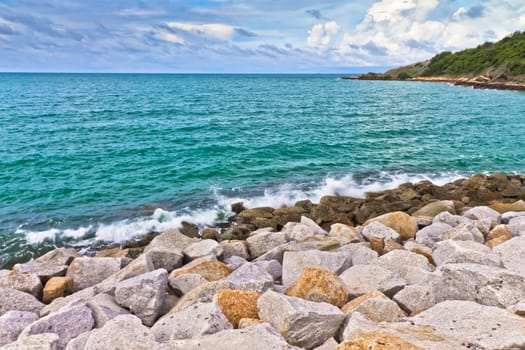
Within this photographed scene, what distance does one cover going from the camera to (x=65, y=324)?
5129 mm

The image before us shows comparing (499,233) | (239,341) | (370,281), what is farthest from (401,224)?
(239,341)

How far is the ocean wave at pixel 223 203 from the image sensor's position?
11.8 meters

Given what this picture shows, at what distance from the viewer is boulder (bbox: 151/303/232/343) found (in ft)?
14.5

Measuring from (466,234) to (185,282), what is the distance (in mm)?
6073

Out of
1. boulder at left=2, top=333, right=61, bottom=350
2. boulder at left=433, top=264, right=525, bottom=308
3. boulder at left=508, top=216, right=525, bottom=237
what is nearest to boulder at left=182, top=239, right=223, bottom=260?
boulder at left=2, top=333, right=61, bottom=350

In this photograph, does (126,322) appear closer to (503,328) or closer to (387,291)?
(387,291)

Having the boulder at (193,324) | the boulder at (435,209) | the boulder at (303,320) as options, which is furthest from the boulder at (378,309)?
the boulder at (435,209)

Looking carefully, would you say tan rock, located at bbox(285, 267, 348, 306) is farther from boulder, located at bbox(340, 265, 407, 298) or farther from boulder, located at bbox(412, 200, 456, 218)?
boulder, located at bbox(412, 200, 456, 218)

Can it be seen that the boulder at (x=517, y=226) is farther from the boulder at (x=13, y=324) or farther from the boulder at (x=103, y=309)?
the boulder at (x=13, y=324)

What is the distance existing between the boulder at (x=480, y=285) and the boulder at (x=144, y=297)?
13.8 ft

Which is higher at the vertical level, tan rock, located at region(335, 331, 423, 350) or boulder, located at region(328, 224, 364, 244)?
tan rock, located at region(335, 331, 423, 350)

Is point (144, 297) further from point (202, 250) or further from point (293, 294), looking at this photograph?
point (202, 250)

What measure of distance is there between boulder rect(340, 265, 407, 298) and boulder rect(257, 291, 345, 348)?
1267mm

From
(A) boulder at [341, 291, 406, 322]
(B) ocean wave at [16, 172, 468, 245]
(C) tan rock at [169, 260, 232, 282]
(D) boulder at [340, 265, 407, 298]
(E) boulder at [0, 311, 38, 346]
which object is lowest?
(B) ocean wave at [16, 172, 468, 245]
